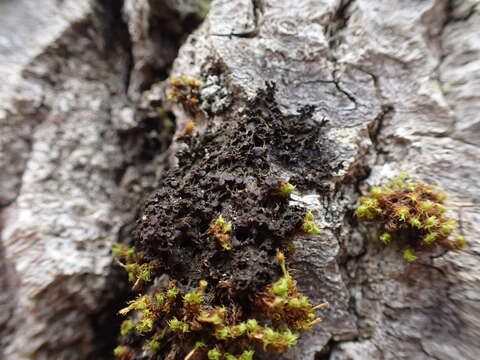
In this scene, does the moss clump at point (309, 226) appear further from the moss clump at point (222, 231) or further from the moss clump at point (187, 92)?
the moss clump at point (187, 92)

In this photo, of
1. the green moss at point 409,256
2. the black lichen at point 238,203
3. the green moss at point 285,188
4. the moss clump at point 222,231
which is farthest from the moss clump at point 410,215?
the moss clump at point 222,231

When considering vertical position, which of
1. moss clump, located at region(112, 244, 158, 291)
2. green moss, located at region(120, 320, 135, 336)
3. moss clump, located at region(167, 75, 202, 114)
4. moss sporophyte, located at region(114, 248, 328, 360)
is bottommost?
green moss, located at region(120, 320, 135, 336)

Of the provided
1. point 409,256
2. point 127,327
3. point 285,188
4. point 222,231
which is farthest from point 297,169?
point 127,327

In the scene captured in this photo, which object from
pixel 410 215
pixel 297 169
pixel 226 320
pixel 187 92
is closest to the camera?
pixel 226 320

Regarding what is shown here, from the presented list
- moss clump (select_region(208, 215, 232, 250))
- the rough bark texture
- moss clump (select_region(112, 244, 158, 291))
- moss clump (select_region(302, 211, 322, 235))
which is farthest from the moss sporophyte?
the rough bark texture

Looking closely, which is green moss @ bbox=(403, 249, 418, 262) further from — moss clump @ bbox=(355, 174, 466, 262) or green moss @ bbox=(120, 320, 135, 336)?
green moss @ bbox=(120, 320, 135, 336)

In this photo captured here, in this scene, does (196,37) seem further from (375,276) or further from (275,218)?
(375,276)

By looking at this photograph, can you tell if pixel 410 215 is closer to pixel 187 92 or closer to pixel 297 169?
pixel 297 169
